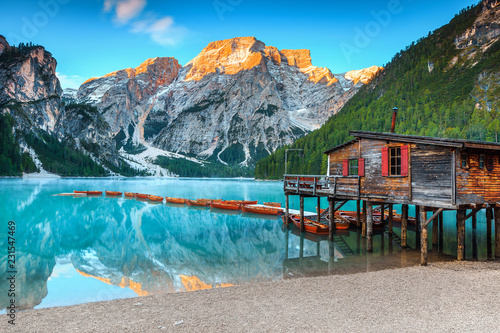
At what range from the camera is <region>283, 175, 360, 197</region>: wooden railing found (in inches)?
950

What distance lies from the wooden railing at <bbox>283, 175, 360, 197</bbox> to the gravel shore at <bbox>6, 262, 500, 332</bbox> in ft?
31.9

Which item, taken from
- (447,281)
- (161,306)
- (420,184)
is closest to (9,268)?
(161,306)

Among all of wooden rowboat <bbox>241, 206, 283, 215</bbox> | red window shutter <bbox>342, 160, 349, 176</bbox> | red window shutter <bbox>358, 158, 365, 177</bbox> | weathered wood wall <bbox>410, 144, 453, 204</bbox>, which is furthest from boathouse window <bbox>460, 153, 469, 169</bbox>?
wooden rowboat <bbox>241, 206, 283, 215</bbox>

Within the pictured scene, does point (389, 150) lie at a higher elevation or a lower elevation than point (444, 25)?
lower

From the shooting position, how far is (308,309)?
36.8 feet

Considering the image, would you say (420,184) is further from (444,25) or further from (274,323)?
(444,25)

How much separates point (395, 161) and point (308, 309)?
1336cm

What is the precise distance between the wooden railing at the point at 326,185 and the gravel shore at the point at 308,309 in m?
9.73

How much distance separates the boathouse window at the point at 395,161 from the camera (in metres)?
19.6

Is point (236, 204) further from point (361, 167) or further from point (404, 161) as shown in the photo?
point (404, 161)

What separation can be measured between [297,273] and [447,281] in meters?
7.82

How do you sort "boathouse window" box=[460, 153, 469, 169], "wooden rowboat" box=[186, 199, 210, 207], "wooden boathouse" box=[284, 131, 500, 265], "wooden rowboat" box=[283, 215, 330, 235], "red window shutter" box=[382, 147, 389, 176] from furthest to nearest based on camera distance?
"wooden rowboat" box=[186, 199, 210, 207] < "wooden rowboat" box=[283, 215, 330, 235] < "red window shutter" box=[382, 147, 389, 176] < "boathouse window" box=[460, 153, 469, 169] < "wooden boathouse" box=[284, 131, 500, 265]

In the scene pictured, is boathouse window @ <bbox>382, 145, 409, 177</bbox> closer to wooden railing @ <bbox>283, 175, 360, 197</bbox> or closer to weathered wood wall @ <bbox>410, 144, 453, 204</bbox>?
weathered wood wall @ <bbox>410, 144, 453, 204</bbox>

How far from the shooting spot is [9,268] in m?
20.1
